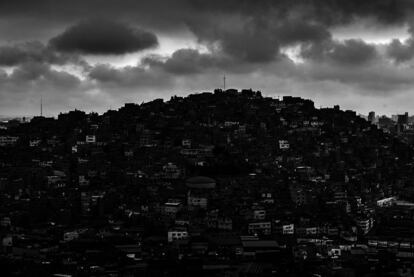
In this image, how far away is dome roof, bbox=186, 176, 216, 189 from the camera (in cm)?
3494

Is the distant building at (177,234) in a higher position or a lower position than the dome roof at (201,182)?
lower

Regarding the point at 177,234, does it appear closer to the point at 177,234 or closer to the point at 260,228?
the point at 177,234

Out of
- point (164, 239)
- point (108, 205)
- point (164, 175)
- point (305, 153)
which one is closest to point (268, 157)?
point (305, 153)

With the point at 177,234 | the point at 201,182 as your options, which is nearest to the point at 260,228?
the point at 177,234

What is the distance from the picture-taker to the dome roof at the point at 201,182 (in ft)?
115

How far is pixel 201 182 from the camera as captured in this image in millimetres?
35188

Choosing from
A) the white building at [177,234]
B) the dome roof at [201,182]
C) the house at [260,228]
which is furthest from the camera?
the dome roof at [201,182]

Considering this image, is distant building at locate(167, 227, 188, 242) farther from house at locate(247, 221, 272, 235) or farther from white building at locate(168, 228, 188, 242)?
house at locate(247, 221, 272, 235)

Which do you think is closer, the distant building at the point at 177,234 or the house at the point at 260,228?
the distant building at the point at 177,234

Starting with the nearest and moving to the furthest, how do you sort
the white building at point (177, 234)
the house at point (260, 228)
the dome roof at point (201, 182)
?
1. the white building at point (177, 234)
2. the house at point (260, 228)
3. the dome roof at point (201, 182)

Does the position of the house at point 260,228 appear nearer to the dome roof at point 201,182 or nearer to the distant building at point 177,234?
the distant building at point 177,234

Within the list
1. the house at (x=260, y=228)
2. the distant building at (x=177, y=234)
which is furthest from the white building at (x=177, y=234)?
the house at (x=260, y=228)

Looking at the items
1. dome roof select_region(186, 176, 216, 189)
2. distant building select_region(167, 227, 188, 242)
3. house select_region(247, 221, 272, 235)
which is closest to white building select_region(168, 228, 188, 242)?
distant building select_region(167, 227, 188, 242)

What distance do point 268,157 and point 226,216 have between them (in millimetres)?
11906
